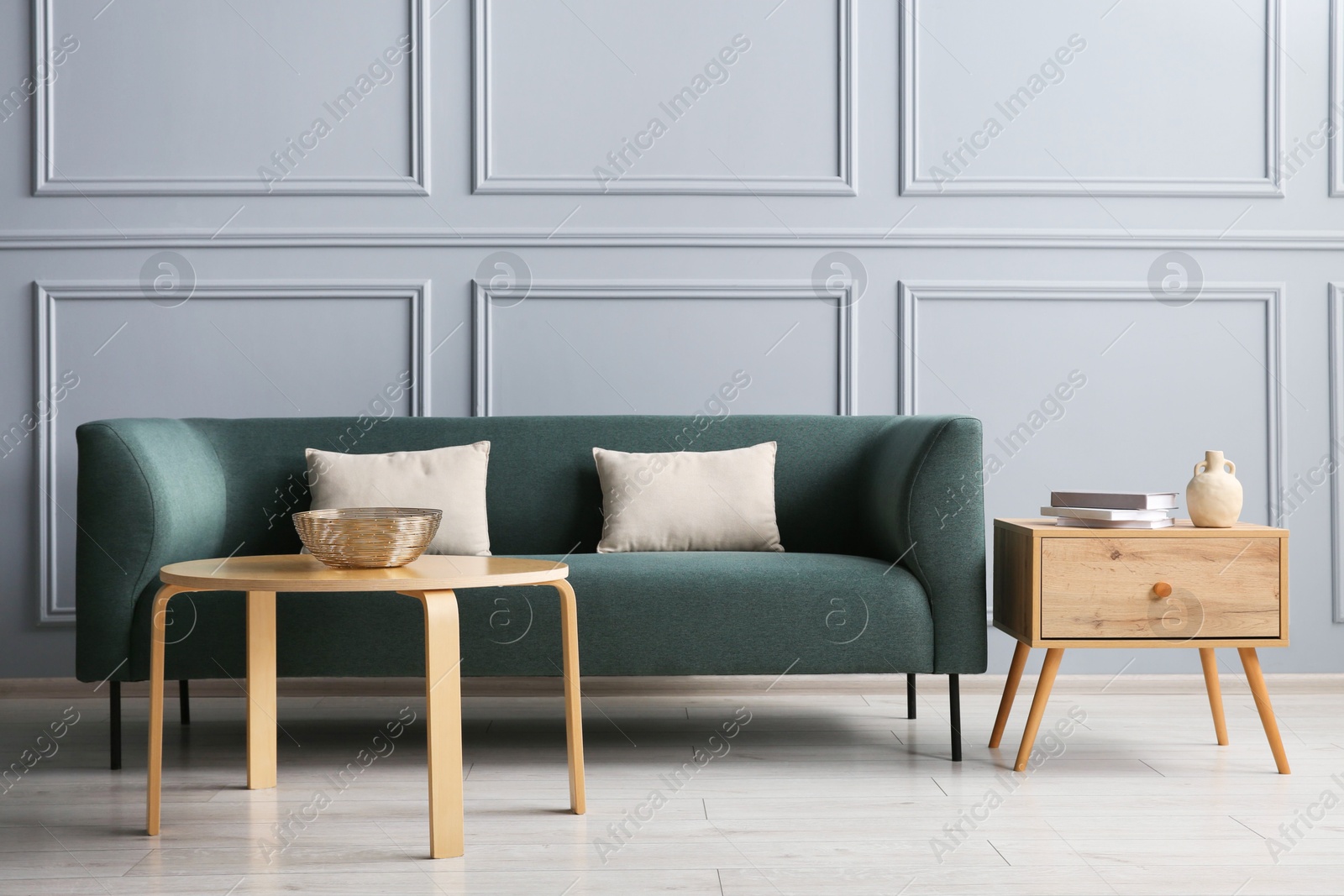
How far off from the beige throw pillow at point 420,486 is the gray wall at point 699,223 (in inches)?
19.4

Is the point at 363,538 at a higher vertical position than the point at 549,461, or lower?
lower

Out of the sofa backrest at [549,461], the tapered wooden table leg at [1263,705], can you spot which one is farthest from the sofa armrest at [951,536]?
the tapered wooden table leg at [1263,705]

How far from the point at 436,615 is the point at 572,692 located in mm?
307

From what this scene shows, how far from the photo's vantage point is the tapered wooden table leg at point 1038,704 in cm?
214

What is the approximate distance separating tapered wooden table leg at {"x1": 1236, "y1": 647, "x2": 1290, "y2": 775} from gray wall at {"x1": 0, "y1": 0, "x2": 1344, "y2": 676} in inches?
33.2

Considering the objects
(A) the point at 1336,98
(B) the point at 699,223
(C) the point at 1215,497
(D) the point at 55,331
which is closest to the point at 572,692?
(C) the point at 1215,497

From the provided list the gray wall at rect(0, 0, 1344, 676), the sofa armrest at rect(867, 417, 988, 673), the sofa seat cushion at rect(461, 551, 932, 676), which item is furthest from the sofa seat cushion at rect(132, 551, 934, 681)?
the gray wall at rect(0, 0, 1344, 676)

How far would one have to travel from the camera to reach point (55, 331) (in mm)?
2963

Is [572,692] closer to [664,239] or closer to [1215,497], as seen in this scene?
[1215,497]

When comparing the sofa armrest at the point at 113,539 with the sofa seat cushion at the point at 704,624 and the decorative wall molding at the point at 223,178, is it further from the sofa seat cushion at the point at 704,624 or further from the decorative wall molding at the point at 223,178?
the decorative wall molding at the point at 223,178

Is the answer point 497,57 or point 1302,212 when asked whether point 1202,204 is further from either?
point 497,57

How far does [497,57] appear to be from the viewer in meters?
3.02

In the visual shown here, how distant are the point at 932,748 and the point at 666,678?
885 mm

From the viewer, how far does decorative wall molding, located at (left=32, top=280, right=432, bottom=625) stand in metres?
2.95
